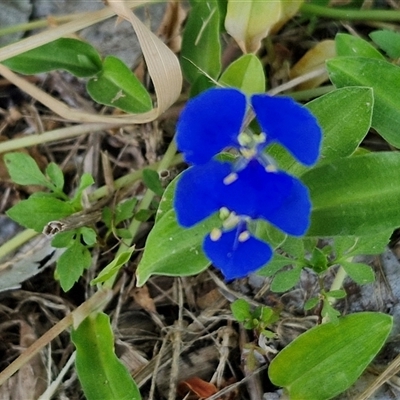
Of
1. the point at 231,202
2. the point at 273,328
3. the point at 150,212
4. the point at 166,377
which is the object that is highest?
the point at 231,202

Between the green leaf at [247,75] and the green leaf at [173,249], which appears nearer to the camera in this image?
the green leaf at [173,249]

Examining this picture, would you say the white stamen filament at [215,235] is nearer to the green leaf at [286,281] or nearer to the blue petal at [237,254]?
the blue petal at [237,254]

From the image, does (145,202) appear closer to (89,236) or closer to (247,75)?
(89,236)

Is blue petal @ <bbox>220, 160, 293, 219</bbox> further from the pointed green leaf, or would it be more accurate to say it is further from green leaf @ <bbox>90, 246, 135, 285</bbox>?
green leaf @ <bbox>90, 246, 135, 285</bbox>

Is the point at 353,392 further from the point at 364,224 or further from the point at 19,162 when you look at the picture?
the point at 19,162

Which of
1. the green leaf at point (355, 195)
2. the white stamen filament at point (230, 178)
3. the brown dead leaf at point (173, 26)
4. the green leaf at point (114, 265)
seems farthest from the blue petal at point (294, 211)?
the brown dead leaf at point (173, 26)

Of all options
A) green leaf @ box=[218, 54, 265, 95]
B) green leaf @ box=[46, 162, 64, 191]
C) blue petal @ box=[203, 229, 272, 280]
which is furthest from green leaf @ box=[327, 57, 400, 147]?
Answer: green leaf @ box=[46, 162, 64, 191]

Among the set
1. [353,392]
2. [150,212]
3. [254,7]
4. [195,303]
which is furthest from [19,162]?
[353,392]
